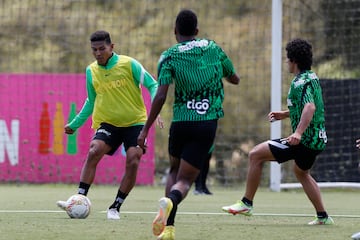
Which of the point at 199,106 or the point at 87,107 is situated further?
the point at 87,107

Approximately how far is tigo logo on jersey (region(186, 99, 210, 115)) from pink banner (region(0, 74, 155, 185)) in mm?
11047

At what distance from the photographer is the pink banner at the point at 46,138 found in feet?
65.6

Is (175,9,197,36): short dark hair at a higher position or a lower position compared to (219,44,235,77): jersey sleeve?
higher

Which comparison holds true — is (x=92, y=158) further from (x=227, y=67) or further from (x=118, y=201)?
(x=227, y=67)

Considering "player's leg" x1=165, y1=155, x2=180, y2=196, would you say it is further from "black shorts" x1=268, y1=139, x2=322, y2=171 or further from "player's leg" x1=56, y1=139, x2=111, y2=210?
"player's leg" x1=56, y1=139, x2=111, y2=210

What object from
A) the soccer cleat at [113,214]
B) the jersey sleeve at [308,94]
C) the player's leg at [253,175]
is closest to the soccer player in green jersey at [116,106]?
the soccer cleat at [113,214]

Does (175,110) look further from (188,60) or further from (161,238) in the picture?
(161,238)

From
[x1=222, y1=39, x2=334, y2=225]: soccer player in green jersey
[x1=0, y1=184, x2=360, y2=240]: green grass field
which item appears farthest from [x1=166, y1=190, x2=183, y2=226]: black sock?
[x1=222, y1=39, x2=334, y2=225]: soccer player in green jersey

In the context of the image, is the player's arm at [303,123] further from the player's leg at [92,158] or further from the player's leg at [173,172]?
the player's leg at [92,158]

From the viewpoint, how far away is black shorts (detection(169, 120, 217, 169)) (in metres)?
8.92

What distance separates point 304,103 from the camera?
10672mm

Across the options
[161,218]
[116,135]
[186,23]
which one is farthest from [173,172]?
[116,135]

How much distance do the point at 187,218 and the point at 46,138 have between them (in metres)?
8.88

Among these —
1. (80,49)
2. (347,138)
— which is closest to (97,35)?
(347,138)
